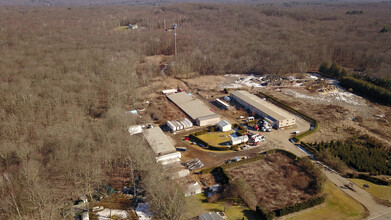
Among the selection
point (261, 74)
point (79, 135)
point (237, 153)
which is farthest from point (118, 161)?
point (261, 74)

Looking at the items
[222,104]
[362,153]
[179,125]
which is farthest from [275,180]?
[222,104]

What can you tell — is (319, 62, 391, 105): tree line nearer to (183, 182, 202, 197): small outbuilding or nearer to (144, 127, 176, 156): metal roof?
(144, 127, 176, 156): metal roof

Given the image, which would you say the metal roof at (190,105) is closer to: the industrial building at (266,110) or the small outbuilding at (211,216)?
the industrial building at (266,110)

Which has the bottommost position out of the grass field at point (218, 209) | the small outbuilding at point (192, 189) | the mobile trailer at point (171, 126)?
the grass field at point (218, 209)

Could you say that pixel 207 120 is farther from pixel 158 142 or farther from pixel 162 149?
pixel 162 149

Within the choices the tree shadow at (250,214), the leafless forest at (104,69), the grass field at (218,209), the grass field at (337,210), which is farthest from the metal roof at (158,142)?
the grass field at (337,210)

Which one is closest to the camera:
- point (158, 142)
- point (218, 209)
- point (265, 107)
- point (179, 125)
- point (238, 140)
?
point (218, 209)
